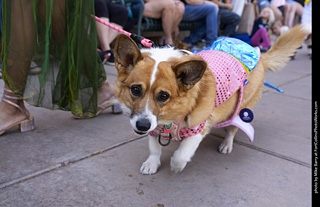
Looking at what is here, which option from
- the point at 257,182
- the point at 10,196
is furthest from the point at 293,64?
the point at 10,196

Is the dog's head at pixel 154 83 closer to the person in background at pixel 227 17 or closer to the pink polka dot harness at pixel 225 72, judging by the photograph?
the pink polka dot harness at pixel 225 72

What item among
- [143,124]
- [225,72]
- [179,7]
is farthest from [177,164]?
[179,7]

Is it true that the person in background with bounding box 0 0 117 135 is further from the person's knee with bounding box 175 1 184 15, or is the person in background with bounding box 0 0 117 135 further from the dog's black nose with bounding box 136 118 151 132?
the person's knee with bounding box 175 1 184 15

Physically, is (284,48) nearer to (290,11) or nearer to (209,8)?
(209,8)

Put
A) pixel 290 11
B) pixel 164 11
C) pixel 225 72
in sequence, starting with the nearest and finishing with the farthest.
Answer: pixel 225 72
pixel 164 11
pixel 290 11

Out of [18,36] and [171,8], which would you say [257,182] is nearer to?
[18,36]

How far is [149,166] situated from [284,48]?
2.17 meters

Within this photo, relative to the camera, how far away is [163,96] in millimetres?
2057

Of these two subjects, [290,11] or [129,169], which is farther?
[290,11]

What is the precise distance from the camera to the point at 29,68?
2.65 metres

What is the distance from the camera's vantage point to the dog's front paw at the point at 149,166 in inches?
91.7

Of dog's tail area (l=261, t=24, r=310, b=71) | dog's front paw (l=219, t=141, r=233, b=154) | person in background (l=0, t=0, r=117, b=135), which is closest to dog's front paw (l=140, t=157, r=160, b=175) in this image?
dog's front paw (l=219, t=141, r=233, b=154)

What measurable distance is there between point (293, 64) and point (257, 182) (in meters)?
6.69

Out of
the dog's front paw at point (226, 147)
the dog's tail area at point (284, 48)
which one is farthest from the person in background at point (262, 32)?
the dog's front paw at point (226, 147)
